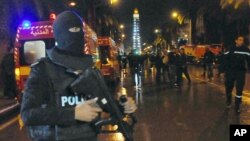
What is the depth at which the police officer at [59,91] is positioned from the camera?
3.20m

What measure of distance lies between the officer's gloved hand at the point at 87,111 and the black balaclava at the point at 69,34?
0.33 metres

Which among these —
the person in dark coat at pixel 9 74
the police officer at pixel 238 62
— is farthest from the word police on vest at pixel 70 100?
the person in dark coat at pixel 9 74

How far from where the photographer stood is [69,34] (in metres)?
3.24

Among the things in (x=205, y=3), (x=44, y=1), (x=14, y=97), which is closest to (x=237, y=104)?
(x=14, y=97)

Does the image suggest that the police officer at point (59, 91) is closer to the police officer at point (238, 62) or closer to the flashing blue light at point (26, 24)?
the police officer at point (238, 62)

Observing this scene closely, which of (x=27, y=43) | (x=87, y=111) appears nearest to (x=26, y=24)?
(x=27, y=43)

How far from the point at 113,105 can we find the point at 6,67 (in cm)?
1660

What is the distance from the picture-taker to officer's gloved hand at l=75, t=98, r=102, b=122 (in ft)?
10.1

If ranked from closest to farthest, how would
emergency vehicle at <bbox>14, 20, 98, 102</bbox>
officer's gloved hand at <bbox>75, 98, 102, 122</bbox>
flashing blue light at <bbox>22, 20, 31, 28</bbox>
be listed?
officer's gloved hand at <bbox>75, 98, 102, 122</bbox>
emergency vehicle at <bbox>14, 20, 98, 102</bbox>
flashing blue light at <bbox>22, 20, 31, 28</bbox>

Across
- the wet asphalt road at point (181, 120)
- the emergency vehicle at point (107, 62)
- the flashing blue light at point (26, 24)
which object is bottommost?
the wet asphalt road at point (181, 120)

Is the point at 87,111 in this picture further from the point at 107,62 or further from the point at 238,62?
the point at 107,62

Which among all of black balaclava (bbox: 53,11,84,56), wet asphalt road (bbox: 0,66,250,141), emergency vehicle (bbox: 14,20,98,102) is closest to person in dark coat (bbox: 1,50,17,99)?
emergency vehicle (bbox: 14,20,98,102)

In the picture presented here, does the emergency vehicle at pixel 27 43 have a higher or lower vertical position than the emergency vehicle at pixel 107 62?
higher

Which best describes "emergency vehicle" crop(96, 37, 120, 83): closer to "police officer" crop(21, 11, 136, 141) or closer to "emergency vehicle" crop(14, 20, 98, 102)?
"emergency vehicle" crop(14, 20, 98, 102)
